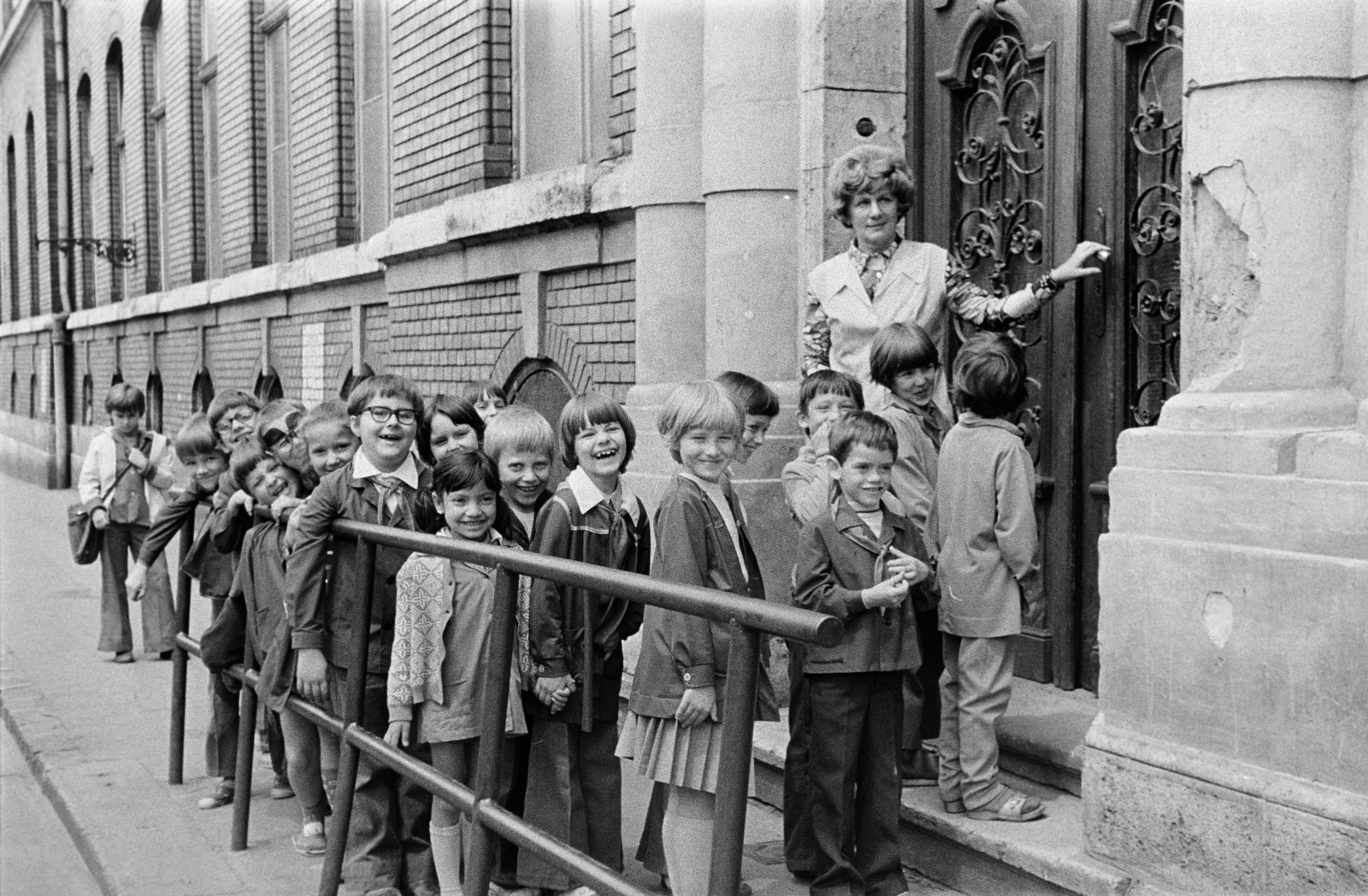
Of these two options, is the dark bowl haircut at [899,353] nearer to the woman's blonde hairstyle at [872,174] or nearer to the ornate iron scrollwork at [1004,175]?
the woman's blonde hairstyle at [872,174]

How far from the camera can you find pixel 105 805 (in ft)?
18.4

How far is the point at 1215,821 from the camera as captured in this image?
3.43 m

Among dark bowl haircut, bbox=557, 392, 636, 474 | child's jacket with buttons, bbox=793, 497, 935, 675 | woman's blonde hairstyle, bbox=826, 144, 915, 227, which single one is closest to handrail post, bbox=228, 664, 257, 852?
dark bowl haircut, bbox=557, 392, 636, 474

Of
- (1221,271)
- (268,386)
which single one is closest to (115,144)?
(268,386)

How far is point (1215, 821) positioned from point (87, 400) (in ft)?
72.9

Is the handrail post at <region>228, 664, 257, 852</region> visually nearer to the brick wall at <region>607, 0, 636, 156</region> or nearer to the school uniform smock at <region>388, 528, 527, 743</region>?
the school uniform smock at <region>388, 528, 527, 743</region>

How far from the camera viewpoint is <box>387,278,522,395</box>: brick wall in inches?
325

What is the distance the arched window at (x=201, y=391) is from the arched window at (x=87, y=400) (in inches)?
257

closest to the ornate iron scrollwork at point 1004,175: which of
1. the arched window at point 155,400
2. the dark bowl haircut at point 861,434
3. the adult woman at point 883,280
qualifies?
the adult woman at point 883,280

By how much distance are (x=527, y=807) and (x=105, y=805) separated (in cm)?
233

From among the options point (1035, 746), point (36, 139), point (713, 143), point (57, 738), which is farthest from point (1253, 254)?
point (36, 139)

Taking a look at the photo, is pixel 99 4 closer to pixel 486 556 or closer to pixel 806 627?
pixel 486 556

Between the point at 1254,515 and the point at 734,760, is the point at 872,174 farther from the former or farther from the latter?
the point at 734,760

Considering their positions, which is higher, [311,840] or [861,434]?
[861,434]
